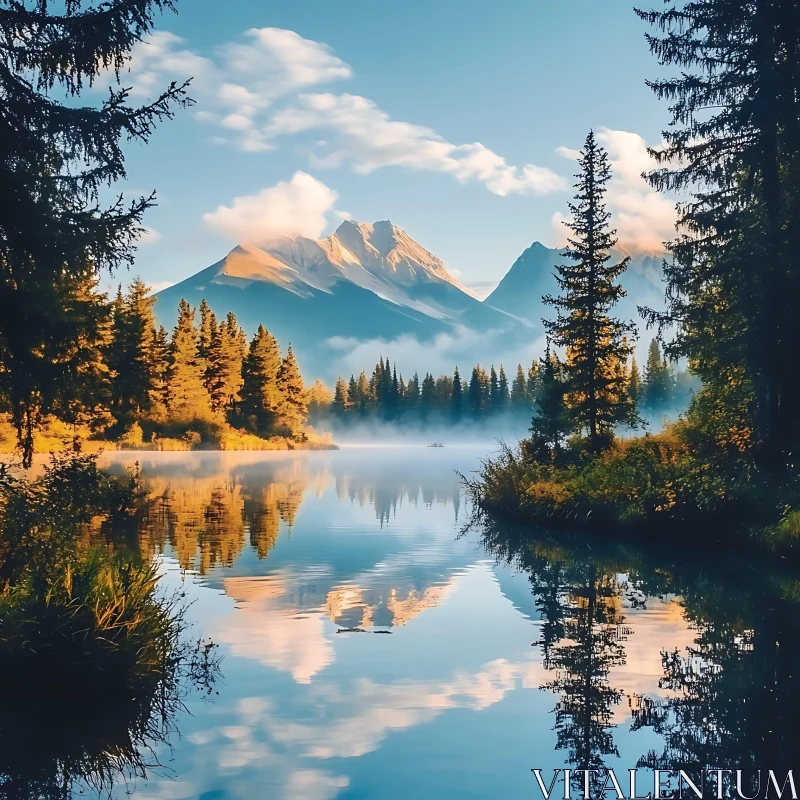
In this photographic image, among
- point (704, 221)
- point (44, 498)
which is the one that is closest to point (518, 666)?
point (44, 498)

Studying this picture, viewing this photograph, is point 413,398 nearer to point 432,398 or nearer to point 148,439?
point 432,398

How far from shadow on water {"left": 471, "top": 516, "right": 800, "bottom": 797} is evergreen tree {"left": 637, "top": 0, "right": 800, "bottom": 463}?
574 centimetres

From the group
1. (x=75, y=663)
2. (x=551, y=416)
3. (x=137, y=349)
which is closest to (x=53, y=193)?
(x=75, y=663)

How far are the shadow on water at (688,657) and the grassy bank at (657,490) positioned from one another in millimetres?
1455

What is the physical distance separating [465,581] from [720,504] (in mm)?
8070

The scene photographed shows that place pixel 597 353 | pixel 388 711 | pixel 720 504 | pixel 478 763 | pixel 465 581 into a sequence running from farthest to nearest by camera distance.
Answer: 1. pixel 597 353
2. pixel 720 504
3. pixel 465 581
4. pixel 388 711
5. pixel 478 763

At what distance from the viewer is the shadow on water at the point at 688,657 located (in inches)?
291

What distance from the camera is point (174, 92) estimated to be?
37.6 feet

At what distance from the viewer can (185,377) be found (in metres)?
76.6

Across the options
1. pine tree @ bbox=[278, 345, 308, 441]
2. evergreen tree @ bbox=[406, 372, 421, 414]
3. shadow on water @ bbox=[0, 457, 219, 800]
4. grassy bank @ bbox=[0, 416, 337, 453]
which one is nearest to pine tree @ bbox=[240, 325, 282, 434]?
pine tree @ bbox=[278, 345, 308, 441]

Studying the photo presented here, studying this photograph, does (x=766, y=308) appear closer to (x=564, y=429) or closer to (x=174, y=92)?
(x=564, y=429)

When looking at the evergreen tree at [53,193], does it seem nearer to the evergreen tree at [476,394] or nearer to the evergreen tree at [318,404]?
the evergreen tree at [476,394]

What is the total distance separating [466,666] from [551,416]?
2190 cm

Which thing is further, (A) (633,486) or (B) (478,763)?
(A) (633,486)
